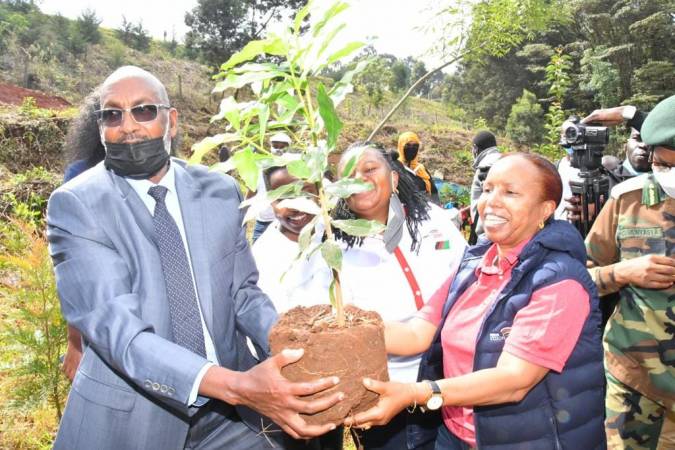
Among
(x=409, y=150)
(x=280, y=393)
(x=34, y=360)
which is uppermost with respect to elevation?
(x=409, y=150)

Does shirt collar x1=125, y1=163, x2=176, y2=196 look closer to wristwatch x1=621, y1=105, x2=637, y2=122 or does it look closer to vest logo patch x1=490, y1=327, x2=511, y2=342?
vest logo patch x1=490, y1=327, x2=511, y2=342

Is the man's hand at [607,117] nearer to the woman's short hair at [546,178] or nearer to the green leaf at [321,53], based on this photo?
the woman's short hair at [546,178]

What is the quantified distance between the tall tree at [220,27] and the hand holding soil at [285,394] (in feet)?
65.6

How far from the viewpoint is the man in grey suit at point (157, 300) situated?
4.57 ft

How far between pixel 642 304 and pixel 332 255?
5.45 feet

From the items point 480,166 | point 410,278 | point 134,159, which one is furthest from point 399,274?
point 480,166

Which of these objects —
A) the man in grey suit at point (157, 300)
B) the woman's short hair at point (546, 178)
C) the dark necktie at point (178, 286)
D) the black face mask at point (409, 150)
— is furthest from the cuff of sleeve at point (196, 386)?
the black face mask at point (409, 150)

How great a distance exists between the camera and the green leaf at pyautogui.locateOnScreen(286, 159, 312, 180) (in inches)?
49.9

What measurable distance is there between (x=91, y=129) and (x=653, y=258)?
2.40m

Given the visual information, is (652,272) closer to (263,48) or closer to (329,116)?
(329,116)

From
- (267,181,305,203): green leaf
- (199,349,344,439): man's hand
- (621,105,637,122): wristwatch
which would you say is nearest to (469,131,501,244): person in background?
(621,105,637,122): wristwatch

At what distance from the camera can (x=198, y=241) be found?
1.66 meters

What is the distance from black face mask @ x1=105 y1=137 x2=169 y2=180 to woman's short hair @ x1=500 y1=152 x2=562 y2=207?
3.74 feet

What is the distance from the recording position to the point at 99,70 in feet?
73.7
